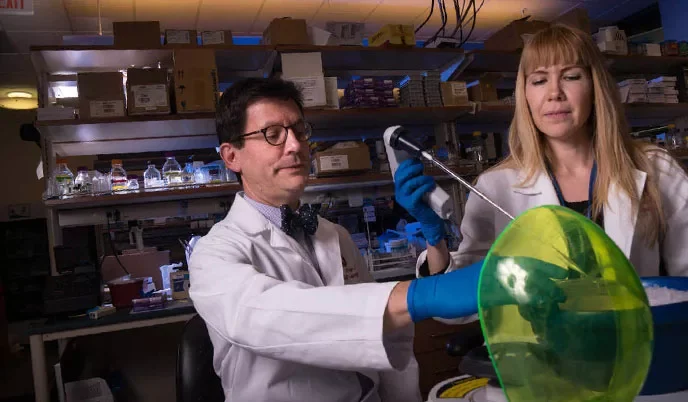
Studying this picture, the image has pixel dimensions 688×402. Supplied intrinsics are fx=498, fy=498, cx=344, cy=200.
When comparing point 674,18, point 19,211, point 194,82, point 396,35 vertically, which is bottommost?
point 19,211

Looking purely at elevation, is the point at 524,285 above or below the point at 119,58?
below

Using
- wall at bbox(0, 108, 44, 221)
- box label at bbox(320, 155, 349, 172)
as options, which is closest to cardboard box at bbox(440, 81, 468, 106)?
box label at bbox(320, 155, 349, 172)

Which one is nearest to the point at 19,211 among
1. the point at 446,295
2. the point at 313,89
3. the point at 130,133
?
the point at 130,133

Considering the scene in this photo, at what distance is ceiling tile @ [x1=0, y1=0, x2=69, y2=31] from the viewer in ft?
12.5

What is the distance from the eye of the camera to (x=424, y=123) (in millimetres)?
3477

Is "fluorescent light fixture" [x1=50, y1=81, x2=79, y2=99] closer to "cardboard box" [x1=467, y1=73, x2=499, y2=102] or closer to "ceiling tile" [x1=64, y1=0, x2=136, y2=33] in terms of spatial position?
"ceiling tile" [x1=64, y1=0, x2=136, y2=33]

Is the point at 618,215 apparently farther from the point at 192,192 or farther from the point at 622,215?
the point at 192,192

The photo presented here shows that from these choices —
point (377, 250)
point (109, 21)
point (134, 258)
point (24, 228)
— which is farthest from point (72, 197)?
point (24, 228)

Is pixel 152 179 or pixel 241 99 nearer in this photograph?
pixel 241 99

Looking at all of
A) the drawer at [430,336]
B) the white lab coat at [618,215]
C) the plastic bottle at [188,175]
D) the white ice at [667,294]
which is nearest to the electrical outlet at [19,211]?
the plastic bottle at [188,175]

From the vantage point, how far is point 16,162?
266 inches

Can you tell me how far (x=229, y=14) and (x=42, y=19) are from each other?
57.9 inches

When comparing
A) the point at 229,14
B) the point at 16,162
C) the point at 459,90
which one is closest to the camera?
the point at 459,90

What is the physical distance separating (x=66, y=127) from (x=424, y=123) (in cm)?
220
